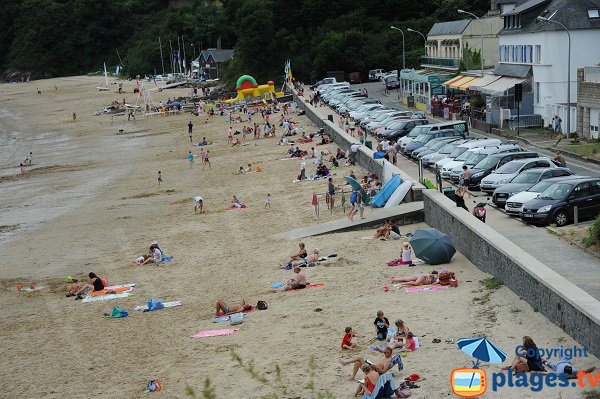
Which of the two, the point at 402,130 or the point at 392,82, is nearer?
the point at 402,130

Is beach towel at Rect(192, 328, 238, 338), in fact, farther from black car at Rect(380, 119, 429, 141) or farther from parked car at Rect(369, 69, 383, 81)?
parked car at Rect(369, 69, 383, 81)

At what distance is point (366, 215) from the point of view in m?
27.9

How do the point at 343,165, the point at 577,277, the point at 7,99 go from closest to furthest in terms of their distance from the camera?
the point at 577,277, the point at 343,165, the point at 7,99

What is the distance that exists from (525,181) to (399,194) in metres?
3.68

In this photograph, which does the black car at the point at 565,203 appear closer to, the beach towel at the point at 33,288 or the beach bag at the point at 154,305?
the beach bag at the point at 154,305

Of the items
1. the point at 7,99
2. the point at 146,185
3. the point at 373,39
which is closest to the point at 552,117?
the point at 146,185

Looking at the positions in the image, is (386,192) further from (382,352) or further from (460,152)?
(382,352)

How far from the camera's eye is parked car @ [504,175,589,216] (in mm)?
24734

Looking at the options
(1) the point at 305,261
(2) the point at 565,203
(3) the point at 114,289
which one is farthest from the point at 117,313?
(2) the point at 565,203

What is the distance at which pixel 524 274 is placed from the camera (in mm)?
16828

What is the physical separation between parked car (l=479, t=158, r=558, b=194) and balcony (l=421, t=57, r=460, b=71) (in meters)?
36.1

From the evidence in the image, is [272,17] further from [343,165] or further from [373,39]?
[343,165]

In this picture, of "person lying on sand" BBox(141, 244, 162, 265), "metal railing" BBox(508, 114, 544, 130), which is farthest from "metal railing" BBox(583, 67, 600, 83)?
"person lying on sand" BBox(141, 244, 162, 265)

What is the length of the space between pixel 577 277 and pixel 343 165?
22356 millimetres
